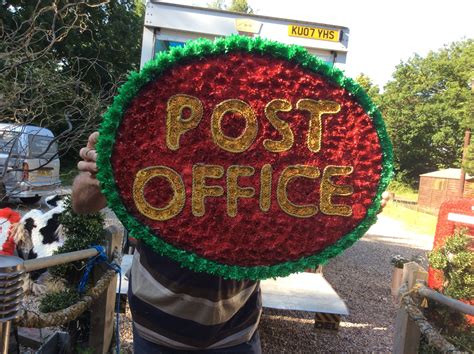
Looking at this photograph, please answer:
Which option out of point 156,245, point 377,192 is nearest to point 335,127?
point 377,192

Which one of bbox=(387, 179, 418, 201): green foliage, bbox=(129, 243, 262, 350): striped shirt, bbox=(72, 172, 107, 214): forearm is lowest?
bbox=(387, 179, 418, 201): green foliage

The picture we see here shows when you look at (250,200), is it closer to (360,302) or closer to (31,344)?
(31,344)

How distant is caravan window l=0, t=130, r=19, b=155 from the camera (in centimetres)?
264

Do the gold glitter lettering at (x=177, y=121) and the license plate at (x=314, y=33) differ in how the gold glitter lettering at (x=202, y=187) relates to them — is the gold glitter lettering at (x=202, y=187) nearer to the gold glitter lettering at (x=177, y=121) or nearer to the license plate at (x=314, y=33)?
the gold glitter lettering at (x=177, y=121)

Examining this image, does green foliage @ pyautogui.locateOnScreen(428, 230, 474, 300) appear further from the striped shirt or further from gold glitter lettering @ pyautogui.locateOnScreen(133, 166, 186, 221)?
gold glitter lettering @ pyautogui.locateOnScreen(133, 166, 186, 221)

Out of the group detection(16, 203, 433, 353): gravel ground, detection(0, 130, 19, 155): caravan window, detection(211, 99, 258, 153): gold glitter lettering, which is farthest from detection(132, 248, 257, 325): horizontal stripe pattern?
detection(16, 203, 433, 353): gravel ground

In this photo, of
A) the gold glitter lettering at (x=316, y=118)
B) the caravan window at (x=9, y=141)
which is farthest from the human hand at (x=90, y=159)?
the caravan window at (x=9, y=141)

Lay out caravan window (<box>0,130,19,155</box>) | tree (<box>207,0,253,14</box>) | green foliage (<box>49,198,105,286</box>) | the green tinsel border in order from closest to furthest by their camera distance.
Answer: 1. the green tinsel border
2. caravan window (<box>0,130,19,155</box>)
3. green foliage (<box>49,198,105,286</box>)
4. tree (<box>207,0,253,14</box>)

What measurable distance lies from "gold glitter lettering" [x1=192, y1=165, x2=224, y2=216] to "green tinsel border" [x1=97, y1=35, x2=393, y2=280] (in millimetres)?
151

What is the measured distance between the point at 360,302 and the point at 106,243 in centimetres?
413

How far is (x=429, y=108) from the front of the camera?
4322cm

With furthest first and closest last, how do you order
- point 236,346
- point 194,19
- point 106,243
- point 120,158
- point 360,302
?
point 360,302 → point 194,19 → point 106,243 → point 236,346 → point 120,158

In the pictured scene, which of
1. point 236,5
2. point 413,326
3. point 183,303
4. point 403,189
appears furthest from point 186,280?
point 403,189

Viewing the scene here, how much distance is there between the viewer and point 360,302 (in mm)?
6016
